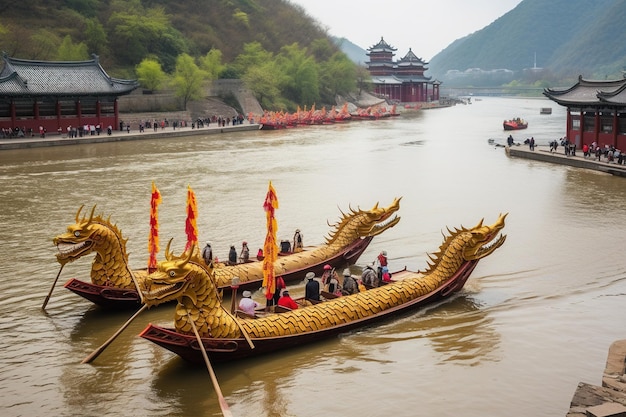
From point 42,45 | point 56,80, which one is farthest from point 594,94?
point 42,45

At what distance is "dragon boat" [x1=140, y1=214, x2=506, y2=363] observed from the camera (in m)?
13.7

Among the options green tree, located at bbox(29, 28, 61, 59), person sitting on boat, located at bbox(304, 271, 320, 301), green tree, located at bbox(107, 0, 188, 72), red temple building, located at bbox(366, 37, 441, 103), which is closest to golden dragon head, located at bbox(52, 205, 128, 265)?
person sitting on boat, located at bbox(304, 271, 320, 301)

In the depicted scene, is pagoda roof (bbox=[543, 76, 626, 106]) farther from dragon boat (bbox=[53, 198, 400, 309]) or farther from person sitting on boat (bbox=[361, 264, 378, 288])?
person sitting on boat (bbox=[361, 264, 378, 288])

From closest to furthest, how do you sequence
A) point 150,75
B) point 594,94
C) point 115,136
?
point 594,94, point 115,136, point 150,75

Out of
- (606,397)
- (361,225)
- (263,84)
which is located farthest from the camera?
(263,84)

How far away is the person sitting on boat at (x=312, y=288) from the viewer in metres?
16.6

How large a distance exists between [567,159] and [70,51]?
5130cm

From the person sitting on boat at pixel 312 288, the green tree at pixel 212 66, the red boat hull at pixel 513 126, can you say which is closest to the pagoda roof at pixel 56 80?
the green tree at pixel 212 66

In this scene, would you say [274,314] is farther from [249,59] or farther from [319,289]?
[249,59]

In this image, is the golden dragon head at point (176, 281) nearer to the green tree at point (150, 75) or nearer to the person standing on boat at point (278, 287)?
the person standing on boat at point (278, 287)

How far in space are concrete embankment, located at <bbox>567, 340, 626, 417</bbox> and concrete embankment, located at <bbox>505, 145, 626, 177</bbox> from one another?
27.6 metres

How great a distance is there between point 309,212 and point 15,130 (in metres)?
35.1

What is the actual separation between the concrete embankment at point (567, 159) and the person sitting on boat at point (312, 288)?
1053 inches

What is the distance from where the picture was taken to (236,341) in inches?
569
